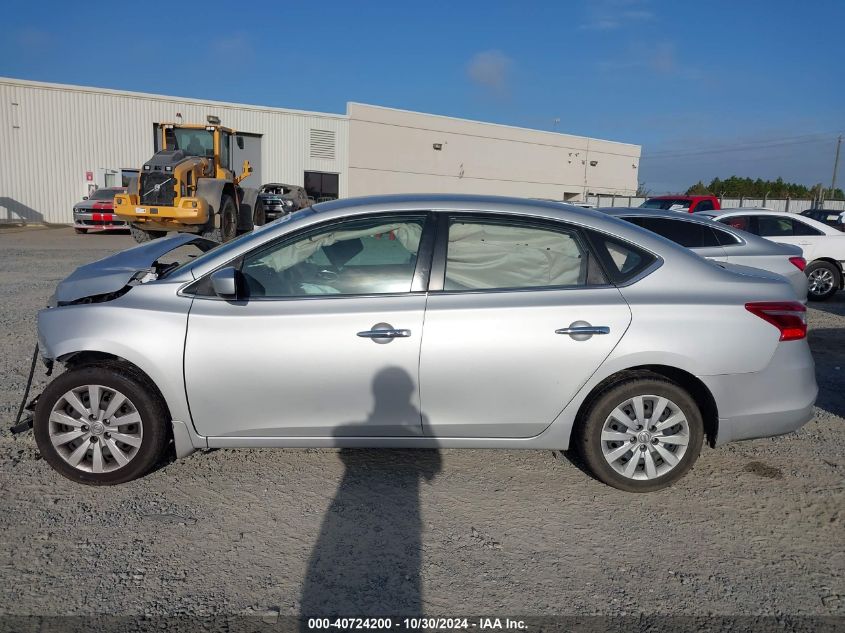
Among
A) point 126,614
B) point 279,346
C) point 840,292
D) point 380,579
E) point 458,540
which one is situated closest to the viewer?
point 126,614

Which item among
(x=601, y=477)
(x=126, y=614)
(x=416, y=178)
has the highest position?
(x=416, y=178)

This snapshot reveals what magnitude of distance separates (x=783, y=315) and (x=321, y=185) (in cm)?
3529

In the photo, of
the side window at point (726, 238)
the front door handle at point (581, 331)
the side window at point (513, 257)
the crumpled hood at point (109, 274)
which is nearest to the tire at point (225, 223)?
the crumpled hood at point (109, 274)

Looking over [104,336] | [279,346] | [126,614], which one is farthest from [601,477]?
[104,336]

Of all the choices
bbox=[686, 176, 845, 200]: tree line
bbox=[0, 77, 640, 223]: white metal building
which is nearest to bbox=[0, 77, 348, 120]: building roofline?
bbox=[0, 77, 640, 223]: white metal building

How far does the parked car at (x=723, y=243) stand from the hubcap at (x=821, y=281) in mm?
4051

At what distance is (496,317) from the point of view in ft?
11.9

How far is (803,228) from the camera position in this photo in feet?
37.6

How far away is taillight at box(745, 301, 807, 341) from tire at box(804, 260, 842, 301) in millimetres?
8839

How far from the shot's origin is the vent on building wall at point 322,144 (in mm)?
36475

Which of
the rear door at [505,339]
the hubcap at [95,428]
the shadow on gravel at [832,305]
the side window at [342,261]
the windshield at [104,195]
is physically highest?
the windshield at [104,195]

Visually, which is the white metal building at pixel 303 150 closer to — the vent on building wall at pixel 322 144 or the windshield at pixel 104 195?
the vent on building wall at pixel 322 144

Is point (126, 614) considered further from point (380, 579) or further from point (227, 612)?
point (380, 579)

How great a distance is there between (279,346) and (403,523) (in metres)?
1.17
